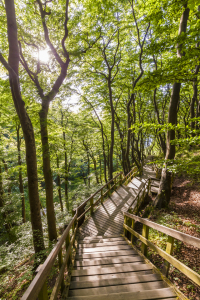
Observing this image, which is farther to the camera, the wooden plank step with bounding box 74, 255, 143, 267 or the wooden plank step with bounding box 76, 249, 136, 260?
the wooden plank step with bounding box 76, 249, 136, 260

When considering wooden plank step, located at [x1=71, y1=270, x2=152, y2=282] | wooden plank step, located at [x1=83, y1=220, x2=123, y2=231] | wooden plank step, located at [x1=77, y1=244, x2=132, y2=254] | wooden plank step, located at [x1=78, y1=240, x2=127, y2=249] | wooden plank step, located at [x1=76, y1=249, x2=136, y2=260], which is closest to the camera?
wooden plank step, located at [x1=71, y1=270, x2=152, y2=282]

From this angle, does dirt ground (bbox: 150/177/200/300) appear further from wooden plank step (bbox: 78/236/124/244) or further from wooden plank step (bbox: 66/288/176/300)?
wooden plank step (bbox: 78/236/124/244)

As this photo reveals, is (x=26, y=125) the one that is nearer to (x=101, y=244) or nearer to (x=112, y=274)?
(x=101, y=244)

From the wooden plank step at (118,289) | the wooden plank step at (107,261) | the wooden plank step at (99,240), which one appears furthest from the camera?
the wooden plank step at (99,240)

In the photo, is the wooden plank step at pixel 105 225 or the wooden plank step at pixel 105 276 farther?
the wooden plank step at pixel 105 225

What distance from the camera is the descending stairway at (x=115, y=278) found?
7.22 ft

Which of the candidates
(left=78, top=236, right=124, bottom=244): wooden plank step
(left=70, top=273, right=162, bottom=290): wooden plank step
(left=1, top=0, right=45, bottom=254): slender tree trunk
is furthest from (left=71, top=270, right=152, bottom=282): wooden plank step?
(left=1, top=0, right=45, bottom=254): slender tree trunk

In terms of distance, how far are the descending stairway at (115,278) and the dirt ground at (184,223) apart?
2.04 feet

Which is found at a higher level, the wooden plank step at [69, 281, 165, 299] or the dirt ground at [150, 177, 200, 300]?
the wooden plank step at [69, 281, 165, 299]

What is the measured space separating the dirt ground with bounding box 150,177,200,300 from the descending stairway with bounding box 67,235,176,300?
623mm

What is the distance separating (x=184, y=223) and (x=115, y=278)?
12.4 feet

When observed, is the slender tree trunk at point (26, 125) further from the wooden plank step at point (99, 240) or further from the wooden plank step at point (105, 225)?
the wooden plank step at point (105, 225)

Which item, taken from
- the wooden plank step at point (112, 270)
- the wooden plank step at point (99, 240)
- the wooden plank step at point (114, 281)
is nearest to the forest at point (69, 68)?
the wooden plank step at point (99, 240)

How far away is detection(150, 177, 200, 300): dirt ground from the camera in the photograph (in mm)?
2820
